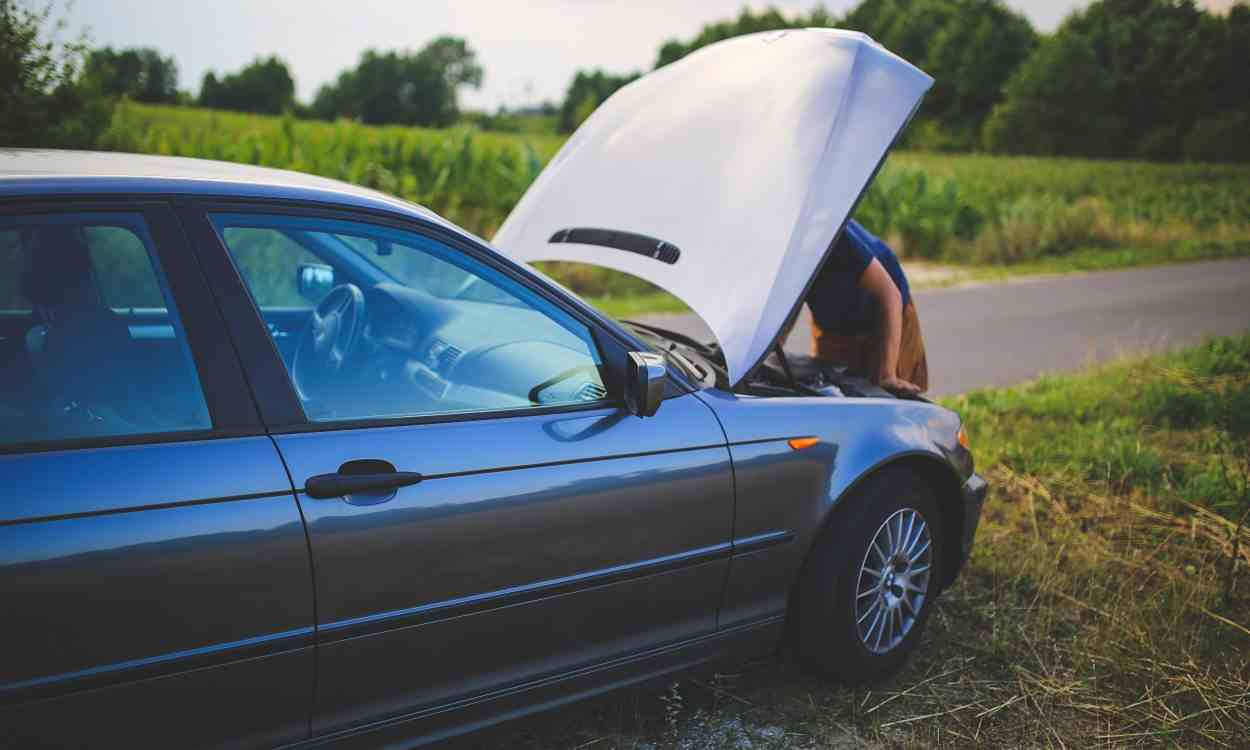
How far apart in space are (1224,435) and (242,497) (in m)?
5.94

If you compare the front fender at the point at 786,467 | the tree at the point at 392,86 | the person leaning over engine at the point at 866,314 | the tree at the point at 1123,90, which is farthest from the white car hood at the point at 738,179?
the tree at the point at 392,86

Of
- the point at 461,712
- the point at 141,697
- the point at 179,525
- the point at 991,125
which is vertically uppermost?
the point at 991,125

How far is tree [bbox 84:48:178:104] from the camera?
7.68m

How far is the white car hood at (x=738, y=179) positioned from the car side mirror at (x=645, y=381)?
56 centimetres

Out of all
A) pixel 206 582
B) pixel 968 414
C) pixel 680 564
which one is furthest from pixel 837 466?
pixel 968 414

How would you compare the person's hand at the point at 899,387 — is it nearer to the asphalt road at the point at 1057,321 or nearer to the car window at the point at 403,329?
the car window at the point at 403,329

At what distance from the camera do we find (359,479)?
2.13m

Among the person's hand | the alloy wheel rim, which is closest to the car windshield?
the alloy wheel rim

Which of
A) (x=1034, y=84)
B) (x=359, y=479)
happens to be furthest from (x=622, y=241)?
(x=1034, y=84)

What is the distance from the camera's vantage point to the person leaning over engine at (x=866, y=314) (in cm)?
424

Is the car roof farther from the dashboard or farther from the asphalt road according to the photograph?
the asphalt road

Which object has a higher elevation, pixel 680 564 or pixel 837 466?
pixel 837 466

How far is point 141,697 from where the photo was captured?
192 cm

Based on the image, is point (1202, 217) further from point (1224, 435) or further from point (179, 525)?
point (179, 525)
